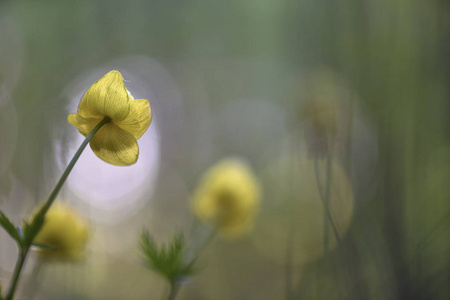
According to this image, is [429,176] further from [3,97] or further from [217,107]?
[217,107]

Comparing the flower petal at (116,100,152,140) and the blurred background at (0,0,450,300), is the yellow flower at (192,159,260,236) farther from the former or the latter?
the flower petal at (116,100,152,140)

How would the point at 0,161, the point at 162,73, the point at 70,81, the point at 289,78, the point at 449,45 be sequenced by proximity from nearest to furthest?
the point at 449,45 < the point at 0,161 < the point at 70,81 < the point at 289,78 < the point at 162,73

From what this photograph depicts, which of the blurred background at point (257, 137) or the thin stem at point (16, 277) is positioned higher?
the blurred background at point (257, 137)

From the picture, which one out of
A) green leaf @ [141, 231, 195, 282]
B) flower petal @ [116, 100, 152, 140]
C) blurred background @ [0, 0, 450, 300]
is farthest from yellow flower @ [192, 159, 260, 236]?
flower petal @ [116, 100, 152, 140]

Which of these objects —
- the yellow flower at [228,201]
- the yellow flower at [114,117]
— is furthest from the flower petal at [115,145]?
the yellow flower at [228,201]

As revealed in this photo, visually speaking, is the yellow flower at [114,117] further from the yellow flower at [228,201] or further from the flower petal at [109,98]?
the yellow flower at [228,201]

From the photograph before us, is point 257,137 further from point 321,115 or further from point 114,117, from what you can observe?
point 114,117

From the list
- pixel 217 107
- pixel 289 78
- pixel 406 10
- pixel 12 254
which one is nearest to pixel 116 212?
pixel 12 254
